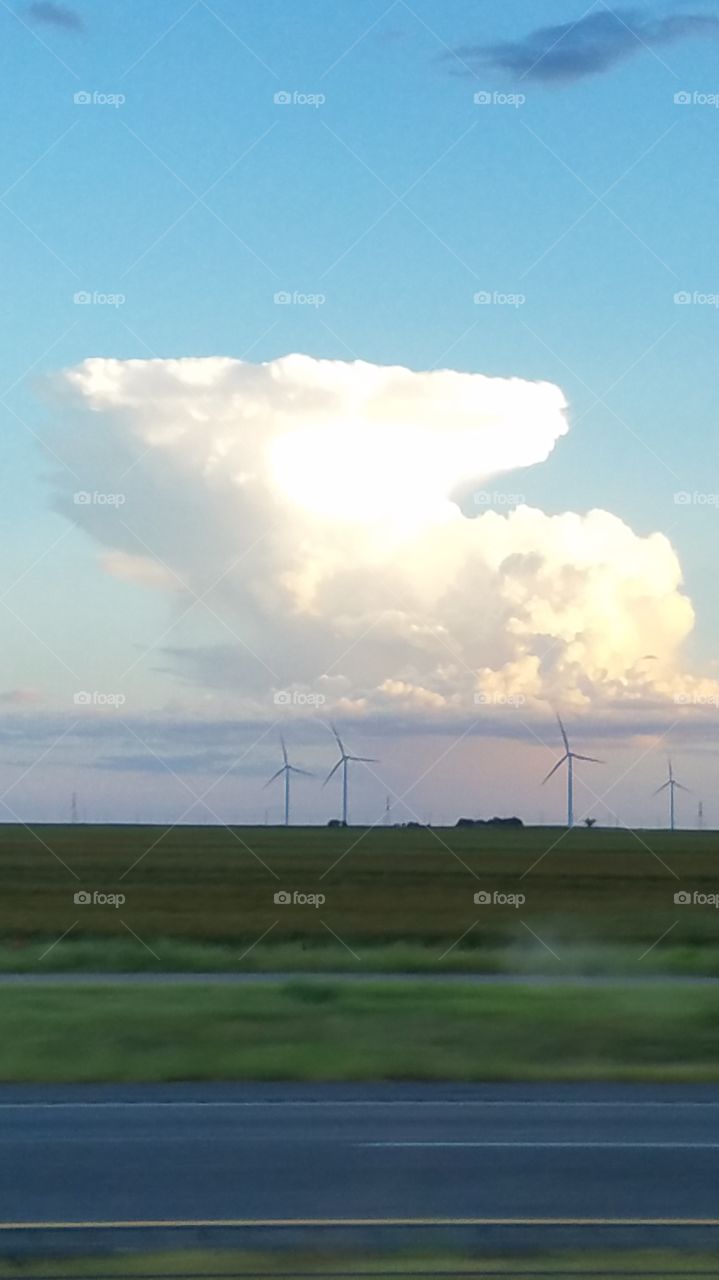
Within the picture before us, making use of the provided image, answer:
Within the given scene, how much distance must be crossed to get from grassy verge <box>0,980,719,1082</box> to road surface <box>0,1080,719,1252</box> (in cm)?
100

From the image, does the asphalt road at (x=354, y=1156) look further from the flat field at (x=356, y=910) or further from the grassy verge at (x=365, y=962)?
the flat field at (x=356, y=910)

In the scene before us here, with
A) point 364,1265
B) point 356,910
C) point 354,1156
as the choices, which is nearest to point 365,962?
point 354,1156

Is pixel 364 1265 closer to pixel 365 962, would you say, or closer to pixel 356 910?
pixel 365 962

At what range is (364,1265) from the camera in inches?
308

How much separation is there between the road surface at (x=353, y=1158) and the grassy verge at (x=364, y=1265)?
1.67ft

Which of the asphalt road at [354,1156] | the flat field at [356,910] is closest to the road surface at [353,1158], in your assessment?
the asphalt road at [354,1156]

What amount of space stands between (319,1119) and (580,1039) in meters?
6.17

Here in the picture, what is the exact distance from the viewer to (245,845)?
531 feet

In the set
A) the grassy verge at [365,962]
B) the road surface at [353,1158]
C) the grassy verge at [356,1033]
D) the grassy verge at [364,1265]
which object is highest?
the grassy verge at [365,962]

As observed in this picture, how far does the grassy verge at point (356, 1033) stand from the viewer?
15430 millimetres

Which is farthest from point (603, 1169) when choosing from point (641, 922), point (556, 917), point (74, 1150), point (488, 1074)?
point (556, 917)

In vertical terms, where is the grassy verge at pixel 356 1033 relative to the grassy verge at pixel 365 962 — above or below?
below

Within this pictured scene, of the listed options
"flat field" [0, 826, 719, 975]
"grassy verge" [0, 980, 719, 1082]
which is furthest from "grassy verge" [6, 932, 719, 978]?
"grassy verge" [0, 980, 719, 1082]

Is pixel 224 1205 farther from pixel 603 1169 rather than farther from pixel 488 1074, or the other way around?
pixel 488 1074
